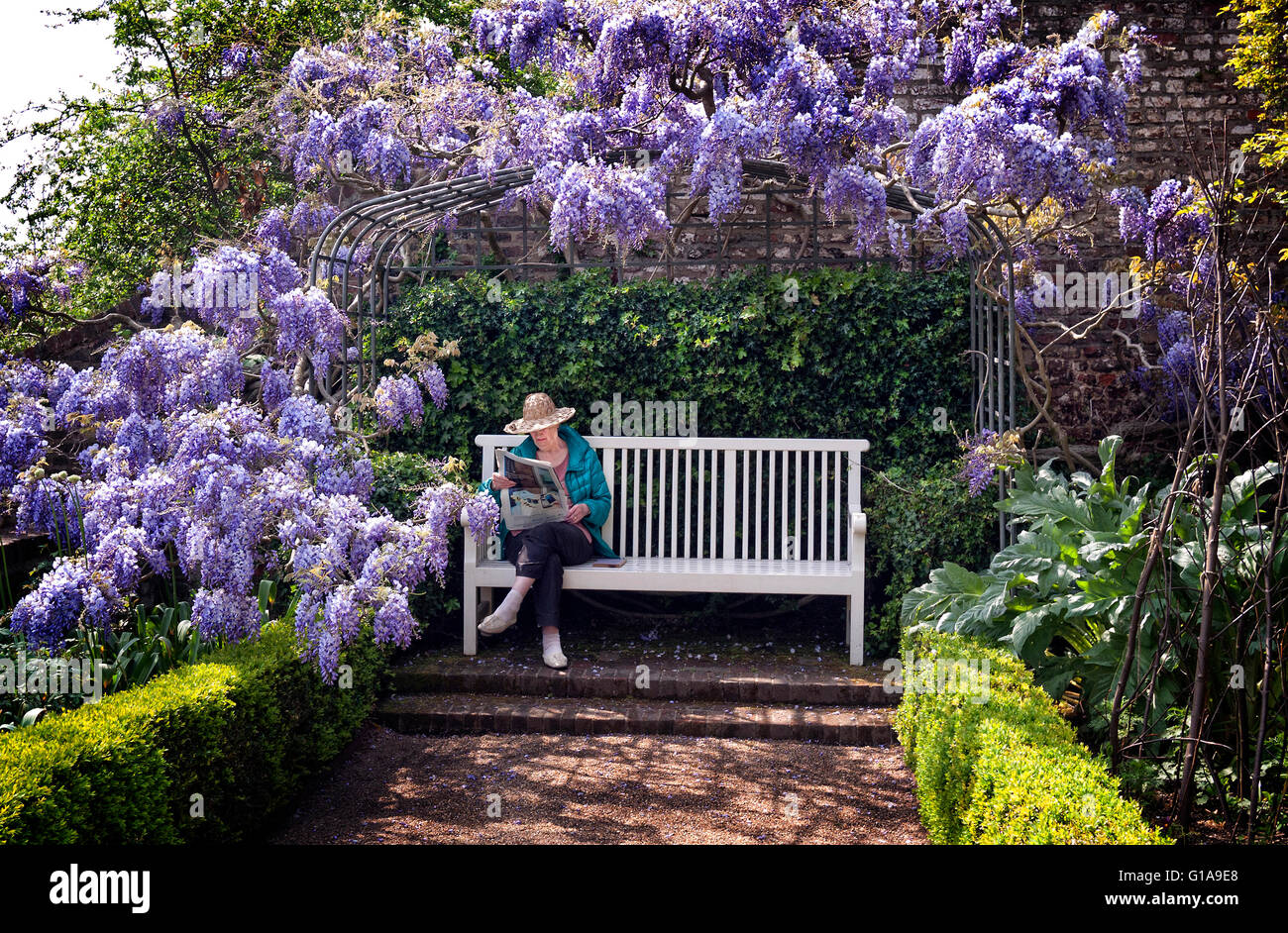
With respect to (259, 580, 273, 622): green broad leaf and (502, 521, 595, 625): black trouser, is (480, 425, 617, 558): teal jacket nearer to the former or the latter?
(502, 521, 595, 625): black trouser

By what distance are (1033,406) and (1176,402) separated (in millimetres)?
1626

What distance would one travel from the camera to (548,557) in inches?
214

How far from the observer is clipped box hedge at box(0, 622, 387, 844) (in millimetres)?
2594

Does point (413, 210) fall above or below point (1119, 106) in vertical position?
below

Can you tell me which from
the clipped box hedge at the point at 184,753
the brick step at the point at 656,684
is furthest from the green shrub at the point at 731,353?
the clipped box hedge at the point at 184,753

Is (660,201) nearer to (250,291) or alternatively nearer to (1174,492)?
(250,291)

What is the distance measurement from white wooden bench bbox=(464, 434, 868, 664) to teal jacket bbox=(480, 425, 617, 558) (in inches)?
7.5

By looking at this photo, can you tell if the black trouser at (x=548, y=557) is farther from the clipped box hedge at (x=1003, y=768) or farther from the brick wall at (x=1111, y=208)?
the brick wall at (x=1111, y=208)

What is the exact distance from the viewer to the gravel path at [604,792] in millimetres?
3674

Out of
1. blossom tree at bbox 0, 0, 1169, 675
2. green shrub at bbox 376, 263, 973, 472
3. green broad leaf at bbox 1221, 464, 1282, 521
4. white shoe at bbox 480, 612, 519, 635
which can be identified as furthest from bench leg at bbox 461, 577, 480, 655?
green broad leaf at bbox 1221, 464, 1282, 521

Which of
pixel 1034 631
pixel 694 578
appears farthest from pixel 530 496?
pixel 1034 631

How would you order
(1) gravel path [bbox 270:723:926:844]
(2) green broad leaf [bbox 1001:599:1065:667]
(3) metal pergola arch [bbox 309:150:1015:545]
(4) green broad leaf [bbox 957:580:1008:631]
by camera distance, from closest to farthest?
(1) gravel path [bbox 270:723:926:844], (2) green broad leaf [bbox 1001:599:1065:667], (4) green broad leaf [bbox 957:580:1008:631], (3) metal pergola arch [bbox 309:150:1015:545]

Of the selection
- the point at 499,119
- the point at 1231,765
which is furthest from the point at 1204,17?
the point at 1231,765

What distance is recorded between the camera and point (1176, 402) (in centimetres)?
755
